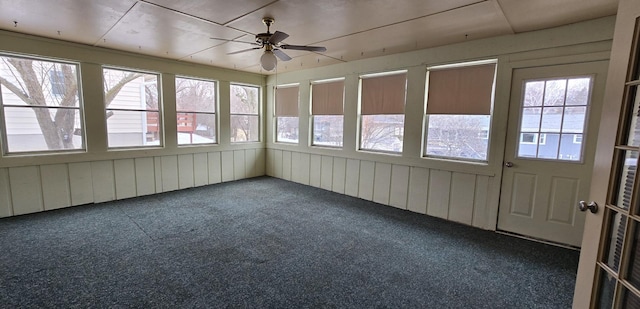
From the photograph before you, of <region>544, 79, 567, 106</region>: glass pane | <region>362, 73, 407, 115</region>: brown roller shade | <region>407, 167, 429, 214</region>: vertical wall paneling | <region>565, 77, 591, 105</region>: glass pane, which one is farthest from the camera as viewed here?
<region>362, 73, 407, 115</region>: brown roller shade

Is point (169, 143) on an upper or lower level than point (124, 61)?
lower

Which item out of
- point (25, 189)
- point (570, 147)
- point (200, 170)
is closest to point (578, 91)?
point (570, 147)

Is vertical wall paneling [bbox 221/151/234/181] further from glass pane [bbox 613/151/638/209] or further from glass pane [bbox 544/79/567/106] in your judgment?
glass pane [bbox 613/151/638/209]

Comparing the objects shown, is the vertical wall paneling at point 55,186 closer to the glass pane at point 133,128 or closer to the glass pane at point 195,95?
the glass pane at point 133,128

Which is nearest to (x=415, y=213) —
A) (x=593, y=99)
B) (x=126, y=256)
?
(x=593, y=99)

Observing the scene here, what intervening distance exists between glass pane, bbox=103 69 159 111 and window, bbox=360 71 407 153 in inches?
148

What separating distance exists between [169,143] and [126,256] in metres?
2.80

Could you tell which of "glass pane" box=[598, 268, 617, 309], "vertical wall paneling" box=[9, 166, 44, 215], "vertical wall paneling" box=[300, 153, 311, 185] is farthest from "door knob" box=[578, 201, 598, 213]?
"vertical wall paneling" box=[9, 166, 44, 215]

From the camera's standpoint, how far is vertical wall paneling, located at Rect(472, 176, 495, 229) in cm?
355

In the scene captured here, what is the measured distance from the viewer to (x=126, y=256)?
8.90 feet

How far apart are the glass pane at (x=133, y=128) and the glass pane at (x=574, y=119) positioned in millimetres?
6003

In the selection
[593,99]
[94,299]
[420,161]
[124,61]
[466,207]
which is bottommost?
[94,299]

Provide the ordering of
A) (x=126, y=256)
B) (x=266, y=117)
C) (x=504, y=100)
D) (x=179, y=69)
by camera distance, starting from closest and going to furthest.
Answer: (x=126, y=256) → (x=504, y=100) → (x=179, y=69) → (x=266, y=117)

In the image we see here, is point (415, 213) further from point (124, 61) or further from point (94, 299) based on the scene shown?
point (124, 61)
